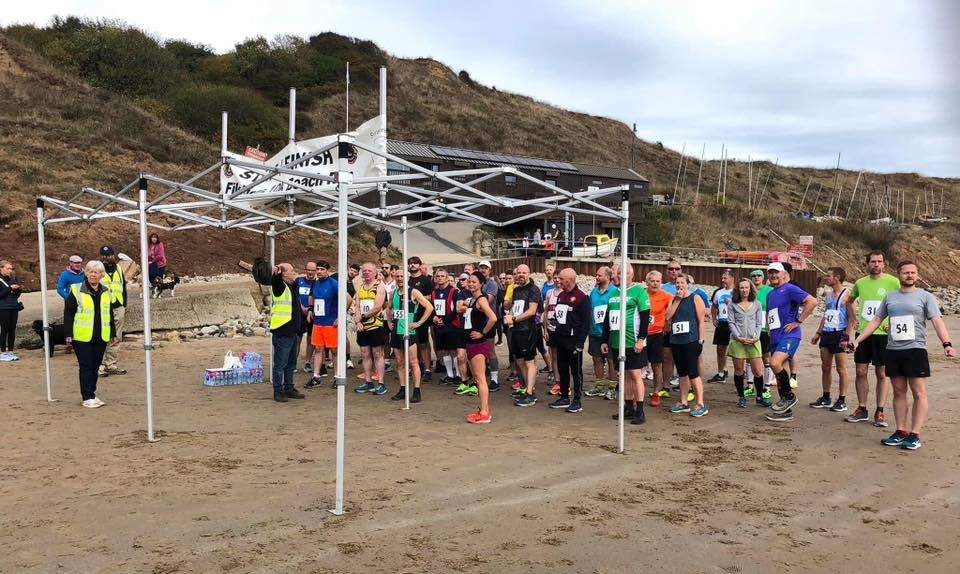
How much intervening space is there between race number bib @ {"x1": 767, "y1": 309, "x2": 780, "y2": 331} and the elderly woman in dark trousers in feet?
38.4

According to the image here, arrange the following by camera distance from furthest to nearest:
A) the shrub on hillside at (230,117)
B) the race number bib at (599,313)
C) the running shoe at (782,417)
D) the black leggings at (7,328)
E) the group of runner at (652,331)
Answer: the shrub on hillside at (230,117) → the black leggings at (7,328) → the race number bib at (599,313) → the running shoe at (782,417) → the group of runner at (652,331)

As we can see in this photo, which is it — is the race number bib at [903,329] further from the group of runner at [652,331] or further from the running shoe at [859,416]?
the running shoe at [859,416]

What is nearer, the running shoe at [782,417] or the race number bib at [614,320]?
the race number bib at [614,320]

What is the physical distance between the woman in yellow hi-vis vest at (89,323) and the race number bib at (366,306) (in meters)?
3.10

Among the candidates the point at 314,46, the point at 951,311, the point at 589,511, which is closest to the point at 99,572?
the point at 589,511

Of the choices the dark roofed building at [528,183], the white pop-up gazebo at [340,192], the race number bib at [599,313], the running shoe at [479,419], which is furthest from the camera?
the dark roofed building at [528,183]

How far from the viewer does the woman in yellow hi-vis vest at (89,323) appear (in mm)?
7824

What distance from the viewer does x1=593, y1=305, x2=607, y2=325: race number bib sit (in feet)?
27.7

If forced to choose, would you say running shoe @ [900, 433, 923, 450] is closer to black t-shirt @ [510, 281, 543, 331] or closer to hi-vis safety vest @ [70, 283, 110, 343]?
black t-shirt @ [510, 281, 543, 331]

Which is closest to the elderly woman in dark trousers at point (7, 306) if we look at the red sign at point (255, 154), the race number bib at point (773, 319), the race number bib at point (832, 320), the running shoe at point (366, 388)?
the red sign at point (255, 154)

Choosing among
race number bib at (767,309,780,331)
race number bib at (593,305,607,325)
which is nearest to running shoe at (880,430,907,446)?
race number bib at (767,309,780,331)

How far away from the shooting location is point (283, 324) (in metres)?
8.39

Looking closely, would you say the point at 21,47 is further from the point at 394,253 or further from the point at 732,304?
the point at 732,304

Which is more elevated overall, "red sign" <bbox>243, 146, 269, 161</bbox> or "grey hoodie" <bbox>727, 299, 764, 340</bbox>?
"red sign" <bbox>243, 146, 269, 161</bbox>
